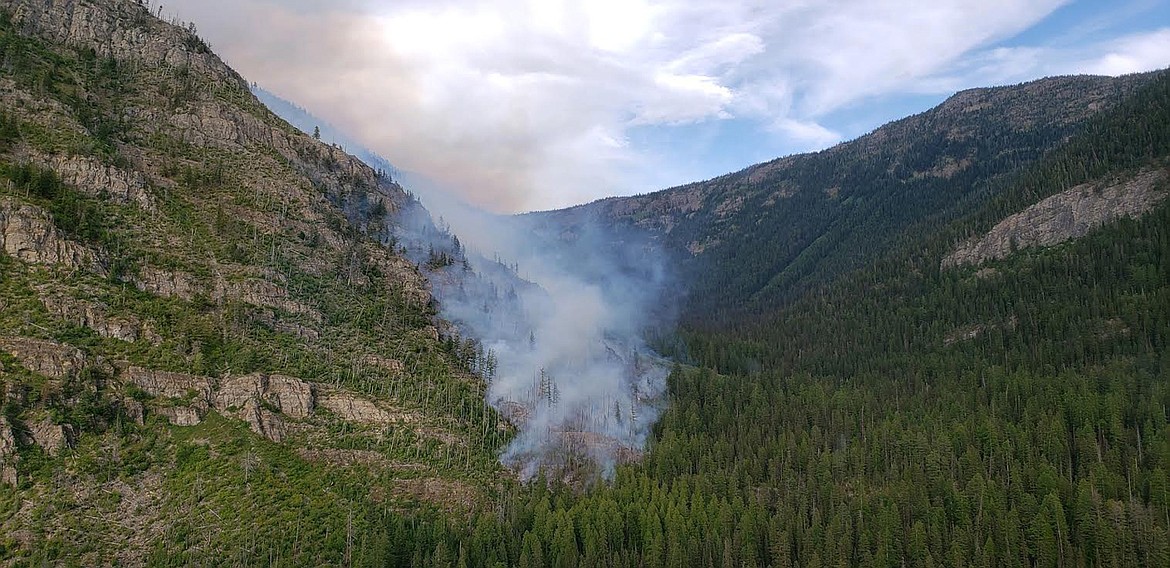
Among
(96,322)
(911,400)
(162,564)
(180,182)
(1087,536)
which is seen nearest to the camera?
(162,564)

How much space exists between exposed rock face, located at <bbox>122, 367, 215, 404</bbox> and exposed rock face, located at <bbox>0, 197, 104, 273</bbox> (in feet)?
79.1

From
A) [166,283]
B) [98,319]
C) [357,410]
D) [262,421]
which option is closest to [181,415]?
[262,421]

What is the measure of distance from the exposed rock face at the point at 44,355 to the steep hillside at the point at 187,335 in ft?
0.72

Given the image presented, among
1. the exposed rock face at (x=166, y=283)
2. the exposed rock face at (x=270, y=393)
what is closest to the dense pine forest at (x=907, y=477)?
the exposed rock face at (x=270, y=393)

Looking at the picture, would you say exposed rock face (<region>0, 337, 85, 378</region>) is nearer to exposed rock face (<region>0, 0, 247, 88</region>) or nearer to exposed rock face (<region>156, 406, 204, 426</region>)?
exposed rock face (<region>156, 406, 204, 426</region>)

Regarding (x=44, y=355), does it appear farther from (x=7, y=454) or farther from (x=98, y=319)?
(x=7, y=454)

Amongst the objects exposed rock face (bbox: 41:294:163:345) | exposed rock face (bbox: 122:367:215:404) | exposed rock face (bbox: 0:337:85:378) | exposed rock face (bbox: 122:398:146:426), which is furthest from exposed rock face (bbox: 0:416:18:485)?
exposed rock face (bbox: 41:294:163:345)

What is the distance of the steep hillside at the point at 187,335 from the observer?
97375 mm

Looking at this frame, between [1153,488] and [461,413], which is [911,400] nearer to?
[1153,488]

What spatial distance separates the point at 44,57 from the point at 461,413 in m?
130

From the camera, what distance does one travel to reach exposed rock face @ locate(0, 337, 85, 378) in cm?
10088

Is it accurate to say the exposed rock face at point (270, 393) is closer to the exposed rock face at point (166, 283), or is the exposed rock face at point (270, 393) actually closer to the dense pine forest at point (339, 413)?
the dense pine forest at point (339, 413)

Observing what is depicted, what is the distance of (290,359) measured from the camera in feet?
435

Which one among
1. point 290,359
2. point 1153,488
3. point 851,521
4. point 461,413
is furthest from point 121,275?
point 1153,488
